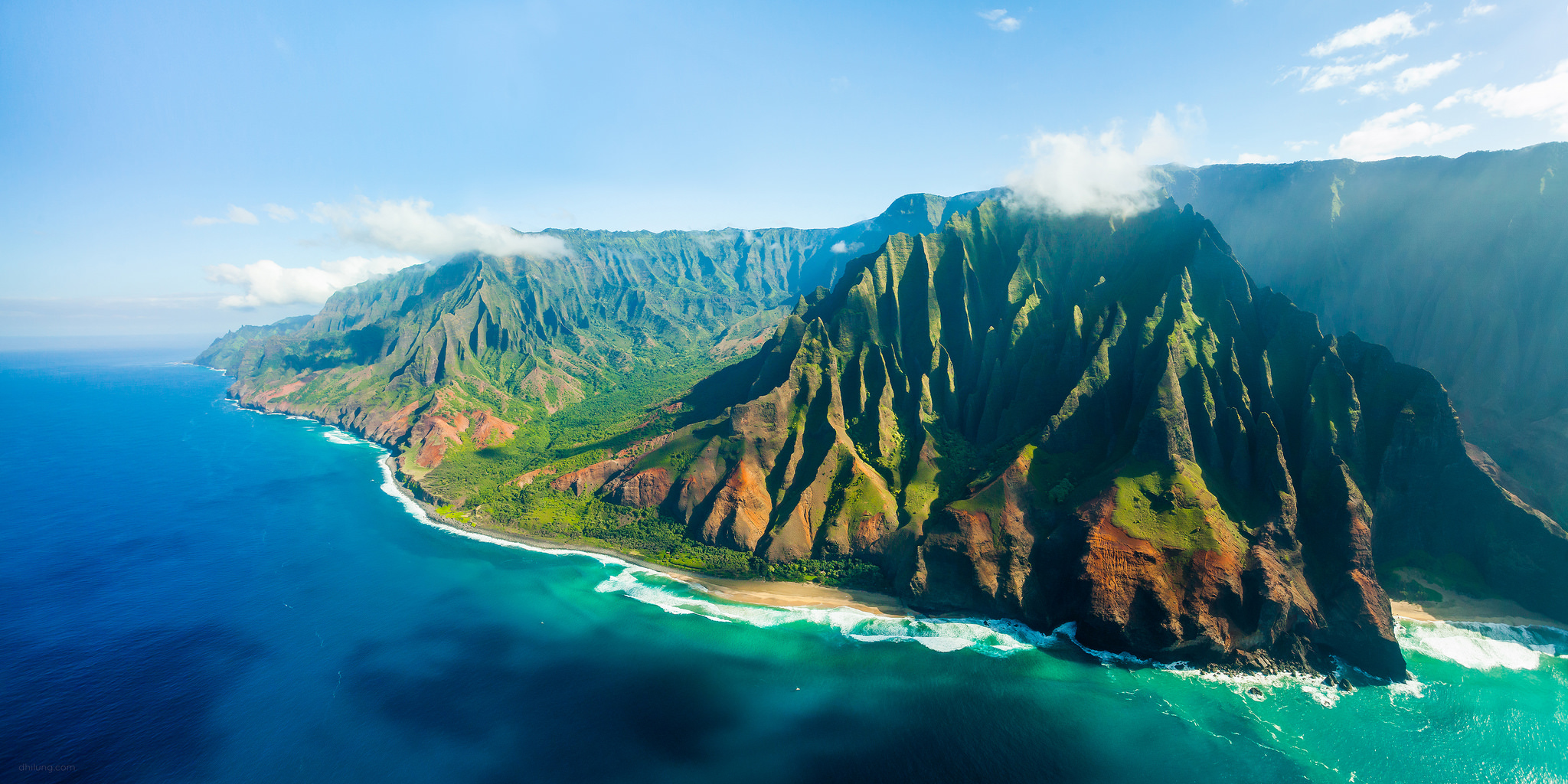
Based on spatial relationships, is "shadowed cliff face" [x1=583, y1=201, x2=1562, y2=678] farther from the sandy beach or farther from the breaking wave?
the sandy beach

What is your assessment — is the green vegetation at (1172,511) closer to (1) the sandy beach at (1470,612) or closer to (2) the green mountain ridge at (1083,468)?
(2) the green mountain ridge at (1083,468)

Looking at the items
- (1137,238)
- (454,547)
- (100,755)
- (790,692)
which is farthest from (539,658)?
(1137,238)

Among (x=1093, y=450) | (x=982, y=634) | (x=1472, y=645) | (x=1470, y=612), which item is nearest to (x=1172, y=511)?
(x=1093, y=450)

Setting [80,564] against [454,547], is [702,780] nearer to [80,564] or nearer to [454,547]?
[454,547]

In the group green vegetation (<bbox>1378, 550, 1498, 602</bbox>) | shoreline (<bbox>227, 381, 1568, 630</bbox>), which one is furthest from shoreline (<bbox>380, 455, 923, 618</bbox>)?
green vegetation (<bbox>1378, 550, 1498, 602</bbox>)

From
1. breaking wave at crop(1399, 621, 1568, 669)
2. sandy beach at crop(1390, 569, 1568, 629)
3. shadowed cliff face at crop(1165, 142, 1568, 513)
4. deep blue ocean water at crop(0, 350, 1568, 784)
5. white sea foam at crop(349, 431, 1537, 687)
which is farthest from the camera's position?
shadowed cliff face at crop(1165, 142, 1568, 513)

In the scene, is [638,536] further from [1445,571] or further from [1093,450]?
[1445,571]

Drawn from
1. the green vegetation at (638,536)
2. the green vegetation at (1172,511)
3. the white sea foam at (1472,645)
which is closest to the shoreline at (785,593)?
the green vegetation at (638,536)
